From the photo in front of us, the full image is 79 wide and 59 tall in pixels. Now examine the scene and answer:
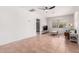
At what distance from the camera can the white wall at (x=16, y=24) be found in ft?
9.90

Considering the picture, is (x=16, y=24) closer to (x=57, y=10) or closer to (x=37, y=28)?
(x=37, y=28)

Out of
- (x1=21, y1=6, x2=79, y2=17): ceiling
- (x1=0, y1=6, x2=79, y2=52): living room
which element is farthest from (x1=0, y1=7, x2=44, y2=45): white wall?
(x1=21, y1=6, x2=79, y2=17): ceiling

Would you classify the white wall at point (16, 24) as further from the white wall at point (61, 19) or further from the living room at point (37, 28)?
the white wall at point (61, 19)

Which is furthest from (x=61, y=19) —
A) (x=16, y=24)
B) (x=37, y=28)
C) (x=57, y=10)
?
(x=16, y=24)

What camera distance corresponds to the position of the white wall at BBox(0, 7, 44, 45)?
9.90ft

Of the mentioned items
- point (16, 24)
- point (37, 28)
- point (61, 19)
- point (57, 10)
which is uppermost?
point (57, 10)

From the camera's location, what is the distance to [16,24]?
319cm

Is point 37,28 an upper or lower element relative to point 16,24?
lower
